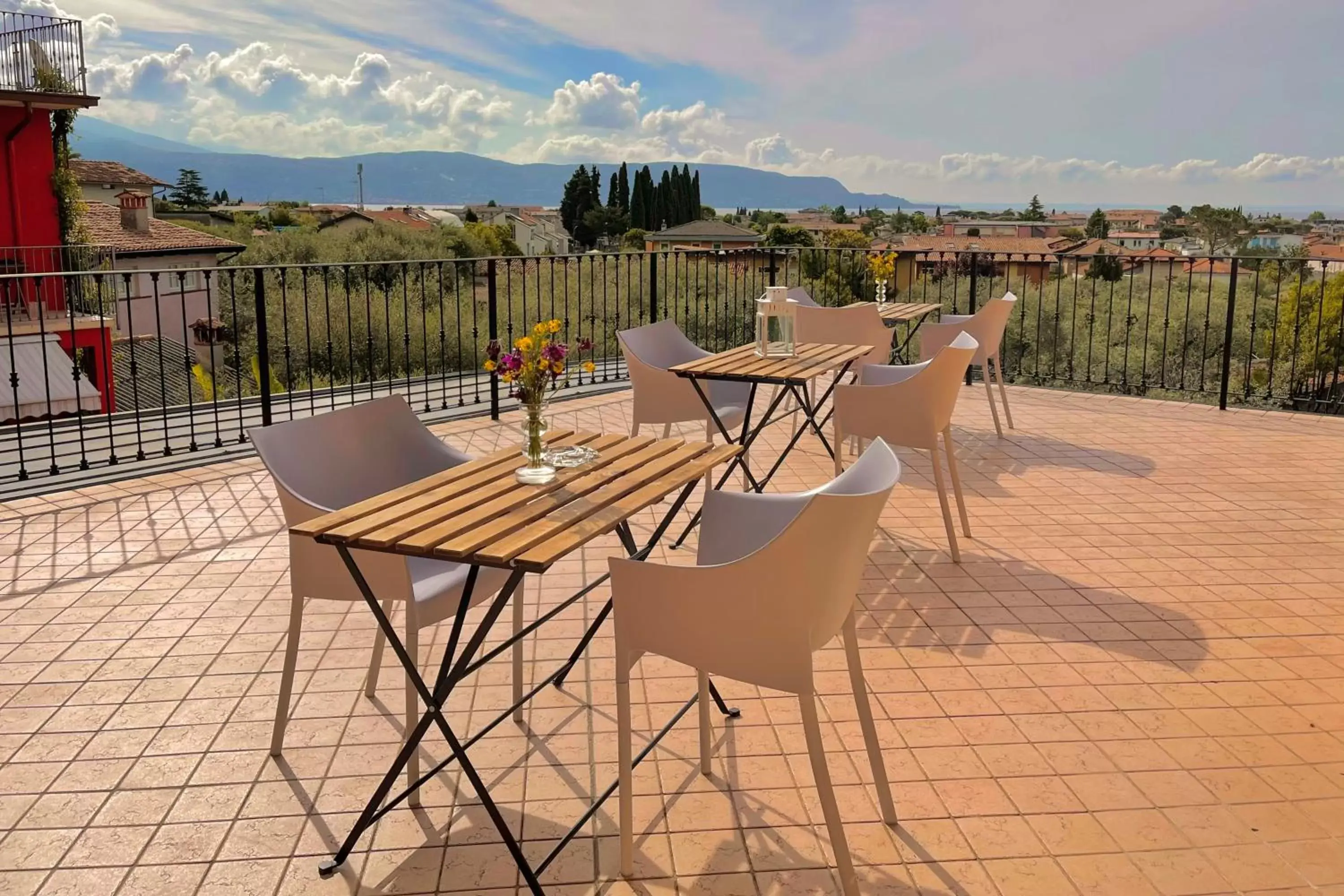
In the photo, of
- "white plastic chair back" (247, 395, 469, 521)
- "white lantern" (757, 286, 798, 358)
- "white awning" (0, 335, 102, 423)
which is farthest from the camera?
"white awning" (0, 335, 102, 423)

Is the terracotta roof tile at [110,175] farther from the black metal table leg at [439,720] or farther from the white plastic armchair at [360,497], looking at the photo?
the black metal table leg at [439,720]

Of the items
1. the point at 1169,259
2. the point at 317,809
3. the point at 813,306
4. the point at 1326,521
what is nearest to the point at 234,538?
the point at 317,809

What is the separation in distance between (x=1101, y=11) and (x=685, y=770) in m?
13.8

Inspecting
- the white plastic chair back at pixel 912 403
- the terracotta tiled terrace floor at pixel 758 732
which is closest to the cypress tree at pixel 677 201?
the white plastic chair back at pixel 912 403

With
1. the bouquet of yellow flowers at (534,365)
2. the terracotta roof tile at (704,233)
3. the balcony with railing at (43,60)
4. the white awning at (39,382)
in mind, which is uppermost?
the balcony with railing at (43,60)

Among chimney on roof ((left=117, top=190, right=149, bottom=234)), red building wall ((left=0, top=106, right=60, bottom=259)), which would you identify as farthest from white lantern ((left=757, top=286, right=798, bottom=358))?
chimney on roof ((left=117, top=190, right=149, bottom=234))

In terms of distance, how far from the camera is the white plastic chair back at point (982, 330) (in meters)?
5.89

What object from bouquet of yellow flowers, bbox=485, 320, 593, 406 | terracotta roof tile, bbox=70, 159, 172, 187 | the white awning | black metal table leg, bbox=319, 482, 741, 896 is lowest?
the white awning

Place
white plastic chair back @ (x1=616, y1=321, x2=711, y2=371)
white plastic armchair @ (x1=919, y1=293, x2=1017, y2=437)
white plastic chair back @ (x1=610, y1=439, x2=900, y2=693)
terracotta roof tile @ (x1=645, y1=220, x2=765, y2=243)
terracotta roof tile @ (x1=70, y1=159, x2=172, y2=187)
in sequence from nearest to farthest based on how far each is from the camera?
1. white plastic chair back @ (x1=610, y1=439, x2=900, y2=693)
2. white plastic chair back @ (x1=616, y1=321, x2=711, y2=371)
3. white plastic armchair @ (x1=919, y1=293, x2=1017, y2=437)
4. terracotta roof tile @ (x1=70, y1=159, x2=172, y2=187)
5. terracotta roof tile @ (x1=645, y1=220, x2=765, y2=243)

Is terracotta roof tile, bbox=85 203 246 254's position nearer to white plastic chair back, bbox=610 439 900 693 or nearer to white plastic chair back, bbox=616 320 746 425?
white plastic chair back, bbox=616 320 746 425

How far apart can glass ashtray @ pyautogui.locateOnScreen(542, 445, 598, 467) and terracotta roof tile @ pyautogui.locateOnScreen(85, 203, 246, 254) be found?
2779 cm

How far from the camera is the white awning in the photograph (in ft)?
43.8

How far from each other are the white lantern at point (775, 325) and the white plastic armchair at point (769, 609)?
97.2 inches

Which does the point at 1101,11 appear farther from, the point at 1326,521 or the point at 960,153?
the point at 960,153
